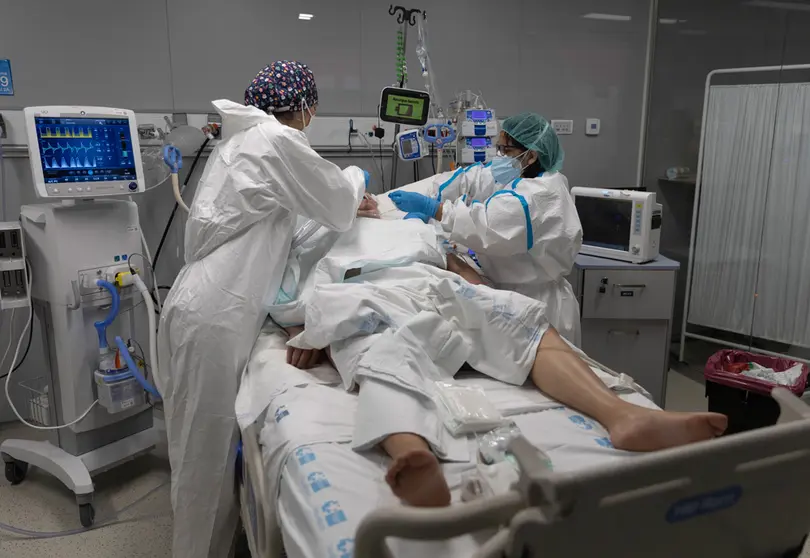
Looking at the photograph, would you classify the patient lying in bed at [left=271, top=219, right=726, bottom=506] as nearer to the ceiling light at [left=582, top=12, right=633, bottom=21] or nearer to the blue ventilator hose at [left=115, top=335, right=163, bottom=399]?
the blue ventilator hose at [left=115, top=335, right=163, bottom=399]

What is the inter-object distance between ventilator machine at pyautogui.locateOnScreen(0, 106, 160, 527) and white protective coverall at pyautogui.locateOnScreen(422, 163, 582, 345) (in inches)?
48.8

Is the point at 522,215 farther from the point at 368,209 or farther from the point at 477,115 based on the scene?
the point at 477,115

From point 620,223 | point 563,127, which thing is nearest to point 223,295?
point 620,223

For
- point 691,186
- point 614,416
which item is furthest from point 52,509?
point 691,186

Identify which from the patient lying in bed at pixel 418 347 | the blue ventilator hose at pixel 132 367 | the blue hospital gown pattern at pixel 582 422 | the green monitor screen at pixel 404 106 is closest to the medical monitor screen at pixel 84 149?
the blue ventilator hose at pixel 132 367

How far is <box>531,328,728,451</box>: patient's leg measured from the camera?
1.27 meters

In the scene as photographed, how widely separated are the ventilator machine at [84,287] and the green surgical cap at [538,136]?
148 centimetres

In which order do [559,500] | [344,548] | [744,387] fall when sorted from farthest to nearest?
[744,387] → [344,548] → [559,500]

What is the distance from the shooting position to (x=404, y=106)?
2.87m

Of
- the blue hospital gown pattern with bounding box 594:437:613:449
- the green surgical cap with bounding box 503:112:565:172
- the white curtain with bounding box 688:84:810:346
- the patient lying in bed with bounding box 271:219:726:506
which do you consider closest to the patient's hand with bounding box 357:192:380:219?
the patient lying in bed with bounding box 271:219:726:506

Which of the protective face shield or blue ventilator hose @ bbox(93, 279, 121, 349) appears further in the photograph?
the protective face shield

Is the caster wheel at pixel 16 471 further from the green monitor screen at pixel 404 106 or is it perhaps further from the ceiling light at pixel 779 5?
the ceiling light at pixel 779 5

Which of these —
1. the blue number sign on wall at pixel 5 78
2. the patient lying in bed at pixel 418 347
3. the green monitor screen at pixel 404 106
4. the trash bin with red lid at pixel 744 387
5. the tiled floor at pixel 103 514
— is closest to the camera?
the patient lying in bed at pixel 418 347

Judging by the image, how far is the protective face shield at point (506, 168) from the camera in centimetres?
244
